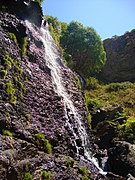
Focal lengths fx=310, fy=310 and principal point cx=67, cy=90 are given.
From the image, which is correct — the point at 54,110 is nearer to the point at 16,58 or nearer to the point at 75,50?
the point at 16,58

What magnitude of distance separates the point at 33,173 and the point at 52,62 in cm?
1437

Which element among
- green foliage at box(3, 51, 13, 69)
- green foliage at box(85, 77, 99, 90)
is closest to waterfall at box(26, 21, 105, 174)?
green foliage at box(3, 51, 13, 69)

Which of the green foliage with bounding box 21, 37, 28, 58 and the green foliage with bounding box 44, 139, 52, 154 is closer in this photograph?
the green foliage with bounding box 44, 139, 52, 154

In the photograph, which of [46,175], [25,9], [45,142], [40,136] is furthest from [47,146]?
[25,9]

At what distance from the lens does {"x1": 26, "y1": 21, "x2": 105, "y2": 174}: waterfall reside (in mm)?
18578

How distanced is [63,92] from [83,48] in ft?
66.7

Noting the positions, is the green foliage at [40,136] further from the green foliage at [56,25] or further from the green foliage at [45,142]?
the green foliage at [56,25]

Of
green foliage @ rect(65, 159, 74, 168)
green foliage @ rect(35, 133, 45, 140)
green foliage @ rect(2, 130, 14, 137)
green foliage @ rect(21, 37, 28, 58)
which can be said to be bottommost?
green foliage @ rect(65, 159, 74, 168)

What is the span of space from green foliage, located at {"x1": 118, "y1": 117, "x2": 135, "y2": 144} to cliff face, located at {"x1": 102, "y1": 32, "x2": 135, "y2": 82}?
862 inches

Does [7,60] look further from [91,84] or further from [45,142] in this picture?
[91,84]

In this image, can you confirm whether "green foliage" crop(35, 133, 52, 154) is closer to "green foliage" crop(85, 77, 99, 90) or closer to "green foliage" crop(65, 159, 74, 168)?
"green foliage" crop(65, 159, 74, 168)

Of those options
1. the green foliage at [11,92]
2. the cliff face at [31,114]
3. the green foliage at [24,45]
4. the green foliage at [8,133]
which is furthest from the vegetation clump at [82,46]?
the green foliage at [8,133]

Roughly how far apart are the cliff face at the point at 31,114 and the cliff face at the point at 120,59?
24261 mm

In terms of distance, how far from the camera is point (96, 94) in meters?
39.5
